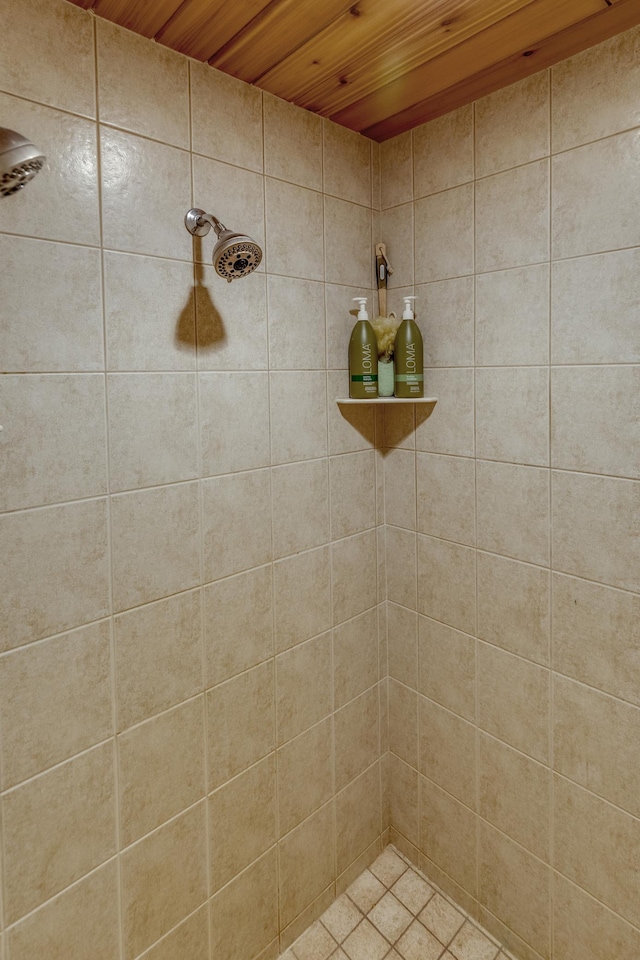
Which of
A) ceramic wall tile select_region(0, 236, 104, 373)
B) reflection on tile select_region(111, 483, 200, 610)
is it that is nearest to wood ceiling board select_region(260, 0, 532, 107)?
ceramic wall tile select_region(0, 236, 104, 373)

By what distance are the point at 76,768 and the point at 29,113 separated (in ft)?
3.96

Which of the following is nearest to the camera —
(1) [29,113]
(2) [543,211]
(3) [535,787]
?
(1) [29,113]

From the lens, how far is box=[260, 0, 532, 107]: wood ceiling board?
1023mm

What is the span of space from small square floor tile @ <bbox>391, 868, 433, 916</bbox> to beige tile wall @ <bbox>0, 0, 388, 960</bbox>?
17cm

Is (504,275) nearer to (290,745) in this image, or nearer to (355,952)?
(290,745)

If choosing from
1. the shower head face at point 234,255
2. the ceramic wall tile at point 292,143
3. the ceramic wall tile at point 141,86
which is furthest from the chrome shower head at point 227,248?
the ceramic wall tile at point 292,143

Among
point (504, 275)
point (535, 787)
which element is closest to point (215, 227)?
point (504, 275)

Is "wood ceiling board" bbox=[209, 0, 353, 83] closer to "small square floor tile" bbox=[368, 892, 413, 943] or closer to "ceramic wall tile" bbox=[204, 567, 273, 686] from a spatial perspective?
"ceramic wall tile" bbox=[204, 567, 273, 686]

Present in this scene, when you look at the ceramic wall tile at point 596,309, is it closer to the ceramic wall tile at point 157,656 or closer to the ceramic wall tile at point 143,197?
the ceramic wall tile at point 143,197

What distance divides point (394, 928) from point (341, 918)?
151 millimetres

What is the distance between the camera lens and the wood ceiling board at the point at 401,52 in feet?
3.42

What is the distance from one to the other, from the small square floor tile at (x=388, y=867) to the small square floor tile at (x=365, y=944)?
156mm

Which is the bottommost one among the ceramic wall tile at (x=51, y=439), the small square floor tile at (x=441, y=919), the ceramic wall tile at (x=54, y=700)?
the small square floor tile at (x=441, y=919)

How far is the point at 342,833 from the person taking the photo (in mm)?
1633
